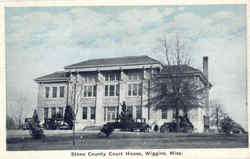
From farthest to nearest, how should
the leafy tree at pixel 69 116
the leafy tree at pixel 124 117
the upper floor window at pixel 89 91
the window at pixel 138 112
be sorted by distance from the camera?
the upper floor window at pixel 89 91 < the window at pixel 138 112 < the leafy tree at pixel 69 116 < the leafy tree at pixel 124 117

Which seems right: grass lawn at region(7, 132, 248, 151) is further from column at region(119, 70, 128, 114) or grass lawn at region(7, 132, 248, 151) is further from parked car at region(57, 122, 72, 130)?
column at region(119, 70, 128, 114)

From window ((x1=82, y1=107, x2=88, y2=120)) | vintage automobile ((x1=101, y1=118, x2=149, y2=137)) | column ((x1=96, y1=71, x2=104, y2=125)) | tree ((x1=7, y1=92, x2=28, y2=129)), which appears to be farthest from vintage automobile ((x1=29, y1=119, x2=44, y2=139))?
column ((x1=96, y1=71, x2=104, y2=125))

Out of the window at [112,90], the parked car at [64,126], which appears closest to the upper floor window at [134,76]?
the window at [112,90]

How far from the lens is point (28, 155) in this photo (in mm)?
26844

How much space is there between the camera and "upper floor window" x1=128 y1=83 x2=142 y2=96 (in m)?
29.8

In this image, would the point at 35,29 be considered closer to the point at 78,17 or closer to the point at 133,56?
the point at 78,17

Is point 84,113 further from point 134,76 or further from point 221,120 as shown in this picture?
point 221,120

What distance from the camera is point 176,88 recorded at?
2914 centimetres

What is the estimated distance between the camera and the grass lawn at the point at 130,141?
27.0 metres

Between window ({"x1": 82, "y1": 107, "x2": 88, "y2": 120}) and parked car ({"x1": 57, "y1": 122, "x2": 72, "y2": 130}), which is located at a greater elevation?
window ({"x1": 82, "y1": 107, "x2": 88, "y2": 120})

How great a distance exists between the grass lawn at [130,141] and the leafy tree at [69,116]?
1016 mm

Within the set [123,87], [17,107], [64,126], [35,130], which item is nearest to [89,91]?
[123,87]

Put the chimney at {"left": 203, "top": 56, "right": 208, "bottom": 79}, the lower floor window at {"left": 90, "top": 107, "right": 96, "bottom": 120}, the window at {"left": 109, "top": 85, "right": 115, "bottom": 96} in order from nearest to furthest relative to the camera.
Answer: the chimney at {"left": 203, "top": 56, "right": 208, "bottom": 79} < the window at {"left": 109, "top": 85, "right": 115, "bottom": 96} < the lower floor window at {"left": 90, "top": 107, "right": 96, "bottom": 120}

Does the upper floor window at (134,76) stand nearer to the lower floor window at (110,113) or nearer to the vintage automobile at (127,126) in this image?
the lower floor window at (110,113)
